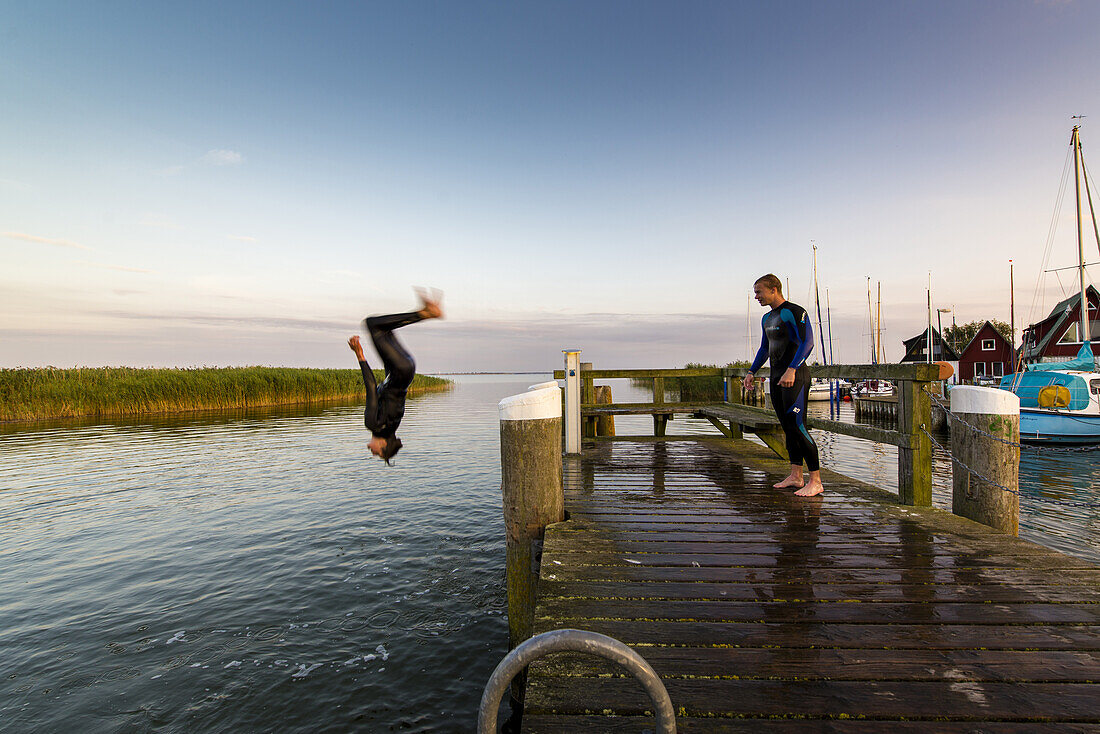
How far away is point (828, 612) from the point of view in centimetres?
286

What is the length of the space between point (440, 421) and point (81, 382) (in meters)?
17.8

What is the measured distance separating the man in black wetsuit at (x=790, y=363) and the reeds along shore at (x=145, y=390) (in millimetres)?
31402

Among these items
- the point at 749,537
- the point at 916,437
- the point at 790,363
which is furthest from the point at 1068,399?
the point at 749,537

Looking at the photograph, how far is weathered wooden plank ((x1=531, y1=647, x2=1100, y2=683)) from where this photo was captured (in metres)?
2.28

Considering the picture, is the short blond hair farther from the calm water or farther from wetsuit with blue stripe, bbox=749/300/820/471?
the calm water

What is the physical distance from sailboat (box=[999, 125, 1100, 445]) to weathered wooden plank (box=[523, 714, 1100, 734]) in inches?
872

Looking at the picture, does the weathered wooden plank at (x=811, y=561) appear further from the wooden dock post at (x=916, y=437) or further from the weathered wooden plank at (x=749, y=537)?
the wooden dock post at (x=916, y=437)

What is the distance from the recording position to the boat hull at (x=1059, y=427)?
58.1 ft

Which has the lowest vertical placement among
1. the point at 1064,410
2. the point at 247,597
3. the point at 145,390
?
the point at 247,597

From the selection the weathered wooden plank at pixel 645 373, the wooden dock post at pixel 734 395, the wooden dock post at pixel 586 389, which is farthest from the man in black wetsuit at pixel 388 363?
the wooden dock post at pixel 734 395

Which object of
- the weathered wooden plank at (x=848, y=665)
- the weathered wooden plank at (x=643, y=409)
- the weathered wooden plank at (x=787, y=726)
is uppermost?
the weathered wooden plank at (x=643, y=409)

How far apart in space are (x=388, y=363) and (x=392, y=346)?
110mm

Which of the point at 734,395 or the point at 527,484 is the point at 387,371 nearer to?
the point at 527,484

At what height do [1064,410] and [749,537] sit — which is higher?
[749,537]
